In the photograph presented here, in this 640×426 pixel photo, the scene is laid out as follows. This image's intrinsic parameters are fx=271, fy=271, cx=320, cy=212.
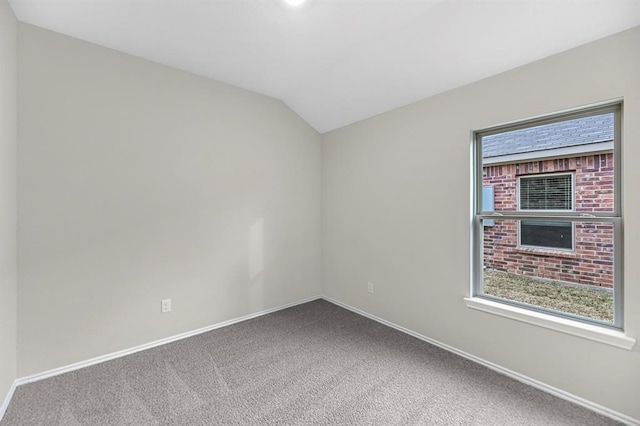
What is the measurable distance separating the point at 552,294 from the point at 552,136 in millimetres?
1167

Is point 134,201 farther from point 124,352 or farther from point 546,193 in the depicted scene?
point 546,193

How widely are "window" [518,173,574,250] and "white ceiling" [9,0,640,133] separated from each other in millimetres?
877

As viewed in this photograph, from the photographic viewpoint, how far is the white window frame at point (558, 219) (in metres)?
1.70

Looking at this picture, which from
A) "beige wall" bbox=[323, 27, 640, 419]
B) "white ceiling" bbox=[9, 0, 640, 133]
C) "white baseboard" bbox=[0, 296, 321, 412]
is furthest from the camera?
"white baseboard" bbox=[0, 296, 321, 412]

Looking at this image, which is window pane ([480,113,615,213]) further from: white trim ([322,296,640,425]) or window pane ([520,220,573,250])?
white trim ([322,296,640,425])

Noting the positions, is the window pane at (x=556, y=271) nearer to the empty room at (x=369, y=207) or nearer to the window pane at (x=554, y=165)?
the empty room at (x=369, y=207)

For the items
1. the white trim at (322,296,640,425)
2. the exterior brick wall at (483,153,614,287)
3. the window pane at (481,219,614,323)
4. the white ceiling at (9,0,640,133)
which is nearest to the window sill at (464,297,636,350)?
the window pane at (481,219,614,323)

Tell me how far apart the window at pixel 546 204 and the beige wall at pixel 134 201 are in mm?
2443

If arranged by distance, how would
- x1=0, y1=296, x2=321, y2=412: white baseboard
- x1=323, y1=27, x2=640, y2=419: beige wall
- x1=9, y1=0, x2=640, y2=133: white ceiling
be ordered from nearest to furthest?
x1=323, y1=27, x2=640, y2=419: beige wall, x1=9, y1=0, x2=640, y2=133: white ceiling, x1=0, y1=296, x2=321, y2=412: white baseboard

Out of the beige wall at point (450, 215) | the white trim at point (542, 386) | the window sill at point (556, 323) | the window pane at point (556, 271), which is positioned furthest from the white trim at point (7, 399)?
the window pane at point (556, 271)

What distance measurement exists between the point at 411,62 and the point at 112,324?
337 centimetres

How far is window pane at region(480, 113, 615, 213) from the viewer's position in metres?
1.79

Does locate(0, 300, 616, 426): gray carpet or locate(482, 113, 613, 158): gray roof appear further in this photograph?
locate(482, 113, 613, 158): gray roof

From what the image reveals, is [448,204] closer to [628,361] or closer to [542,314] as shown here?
[542,314]
